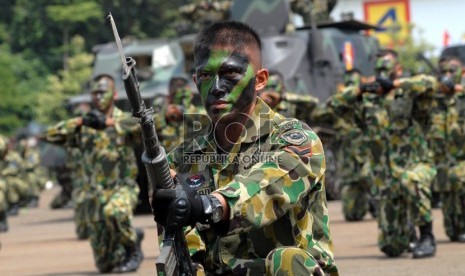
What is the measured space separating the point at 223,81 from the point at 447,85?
9.63 m

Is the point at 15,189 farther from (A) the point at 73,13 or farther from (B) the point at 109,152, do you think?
(A) the point at 73,13

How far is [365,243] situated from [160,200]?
1103 centimetres

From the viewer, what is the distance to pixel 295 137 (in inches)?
245

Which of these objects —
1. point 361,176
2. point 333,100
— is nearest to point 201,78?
point 333,100

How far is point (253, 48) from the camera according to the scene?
6.38 m

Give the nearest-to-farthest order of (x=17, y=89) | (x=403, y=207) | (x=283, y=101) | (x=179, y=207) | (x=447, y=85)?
(x=179, y=207)
(x=403, y=207)
(x=447, y=85)
(x=283, y=101)
(x=17, y=89)

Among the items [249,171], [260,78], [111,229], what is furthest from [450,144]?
[249,171]

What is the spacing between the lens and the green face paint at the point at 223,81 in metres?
6.22

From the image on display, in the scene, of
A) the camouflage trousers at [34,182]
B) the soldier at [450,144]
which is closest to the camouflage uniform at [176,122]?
the soldier at [450,144]

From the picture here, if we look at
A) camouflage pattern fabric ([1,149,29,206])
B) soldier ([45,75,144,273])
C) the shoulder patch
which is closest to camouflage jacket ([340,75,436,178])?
soldier ([45,75,144,273])

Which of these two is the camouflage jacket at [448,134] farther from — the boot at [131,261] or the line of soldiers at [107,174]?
the boot at [131,261]

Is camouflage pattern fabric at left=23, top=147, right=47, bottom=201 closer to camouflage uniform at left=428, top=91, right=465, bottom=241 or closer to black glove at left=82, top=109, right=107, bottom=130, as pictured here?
camouflage uniform at left=428, top=91, right=465, bottom=241

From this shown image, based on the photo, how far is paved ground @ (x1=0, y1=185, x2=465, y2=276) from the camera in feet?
43.4

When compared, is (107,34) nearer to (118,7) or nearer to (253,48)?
(118,7)
